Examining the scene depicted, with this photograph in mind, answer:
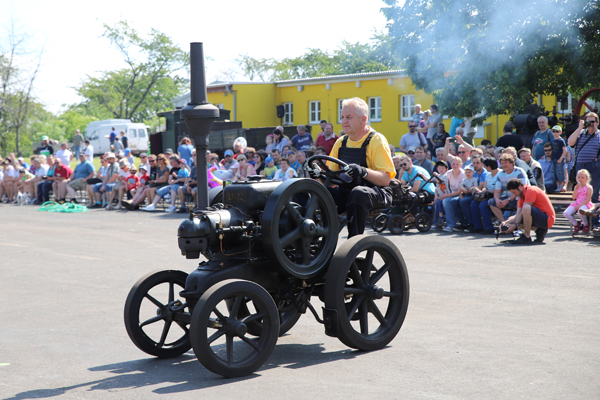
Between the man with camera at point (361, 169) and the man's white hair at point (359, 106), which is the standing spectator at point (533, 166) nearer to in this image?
the man with camera at point (361, 169)

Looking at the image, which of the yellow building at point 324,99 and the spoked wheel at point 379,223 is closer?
the spoked wheel at point 379,223

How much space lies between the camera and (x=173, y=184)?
19.3 m

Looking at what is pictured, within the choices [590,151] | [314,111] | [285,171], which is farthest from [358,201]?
[314,111]

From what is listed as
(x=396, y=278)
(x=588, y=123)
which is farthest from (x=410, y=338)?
(x=588, y=123)

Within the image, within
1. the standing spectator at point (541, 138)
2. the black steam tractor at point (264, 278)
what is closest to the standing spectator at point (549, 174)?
the standing spectator at point (541, 138)

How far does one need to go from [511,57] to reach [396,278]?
16.2m

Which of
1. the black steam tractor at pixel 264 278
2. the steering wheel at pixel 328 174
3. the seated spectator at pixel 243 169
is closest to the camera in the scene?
the black steam tractor at pixel 264 278

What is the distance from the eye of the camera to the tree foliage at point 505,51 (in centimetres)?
1934

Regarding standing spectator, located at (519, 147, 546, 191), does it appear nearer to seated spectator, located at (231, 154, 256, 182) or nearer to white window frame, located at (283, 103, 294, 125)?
seated spectator, located at (231, 154, 256, 182)

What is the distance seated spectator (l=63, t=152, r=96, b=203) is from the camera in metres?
23.4

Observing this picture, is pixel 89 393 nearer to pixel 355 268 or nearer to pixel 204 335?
pixel 204 335

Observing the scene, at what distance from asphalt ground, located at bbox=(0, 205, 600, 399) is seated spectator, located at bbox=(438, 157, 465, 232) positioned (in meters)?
3.17

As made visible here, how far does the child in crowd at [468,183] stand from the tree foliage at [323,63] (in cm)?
4799

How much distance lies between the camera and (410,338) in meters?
5.70
